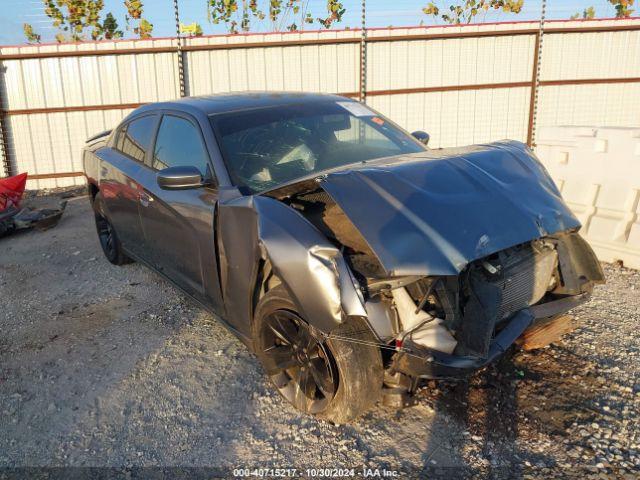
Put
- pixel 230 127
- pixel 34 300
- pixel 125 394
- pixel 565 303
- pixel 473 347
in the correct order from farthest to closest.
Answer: pixel 34 300
pixel 230 127
pixel 125 394
pixel 565 303
pixel 473 347

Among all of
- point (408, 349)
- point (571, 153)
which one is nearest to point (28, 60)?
point (571, 153)

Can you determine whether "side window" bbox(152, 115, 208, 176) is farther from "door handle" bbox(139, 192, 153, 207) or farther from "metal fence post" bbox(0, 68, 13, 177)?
"metal fence post" bbox(0, 68, 13, 177)

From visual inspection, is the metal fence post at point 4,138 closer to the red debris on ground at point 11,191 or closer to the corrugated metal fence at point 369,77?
the corrugated metal fence at point 369,77

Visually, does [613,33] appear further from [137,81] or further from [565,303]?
[565,303]

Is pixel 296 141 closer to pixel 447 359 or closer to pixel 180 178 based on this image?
pixel 180 178

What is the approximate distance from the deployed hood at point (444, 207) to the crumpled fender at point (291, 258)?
202mm

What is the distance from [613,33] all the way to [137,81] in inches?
415

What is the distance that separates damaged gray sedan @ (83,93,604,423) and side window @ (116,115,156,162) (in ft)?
2.30

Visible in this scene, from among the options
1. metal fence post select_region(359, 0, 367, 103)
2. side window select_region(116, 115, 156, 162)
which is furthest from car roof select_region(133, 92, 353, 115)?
metal fence post select_region(359, 0, 367, 103)

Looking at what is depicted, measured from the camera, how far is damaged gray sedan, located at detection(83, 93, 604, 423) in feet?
8.21

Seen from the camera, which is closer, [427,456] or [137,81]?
[427,456]

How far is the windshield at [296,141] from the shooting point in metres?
3.41

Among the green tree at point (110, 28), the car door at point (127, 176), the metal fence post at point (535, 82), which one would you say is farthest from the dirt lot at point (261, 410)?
the green tree at point (110, 28)

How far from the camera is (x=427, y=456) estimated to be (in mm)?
2613
